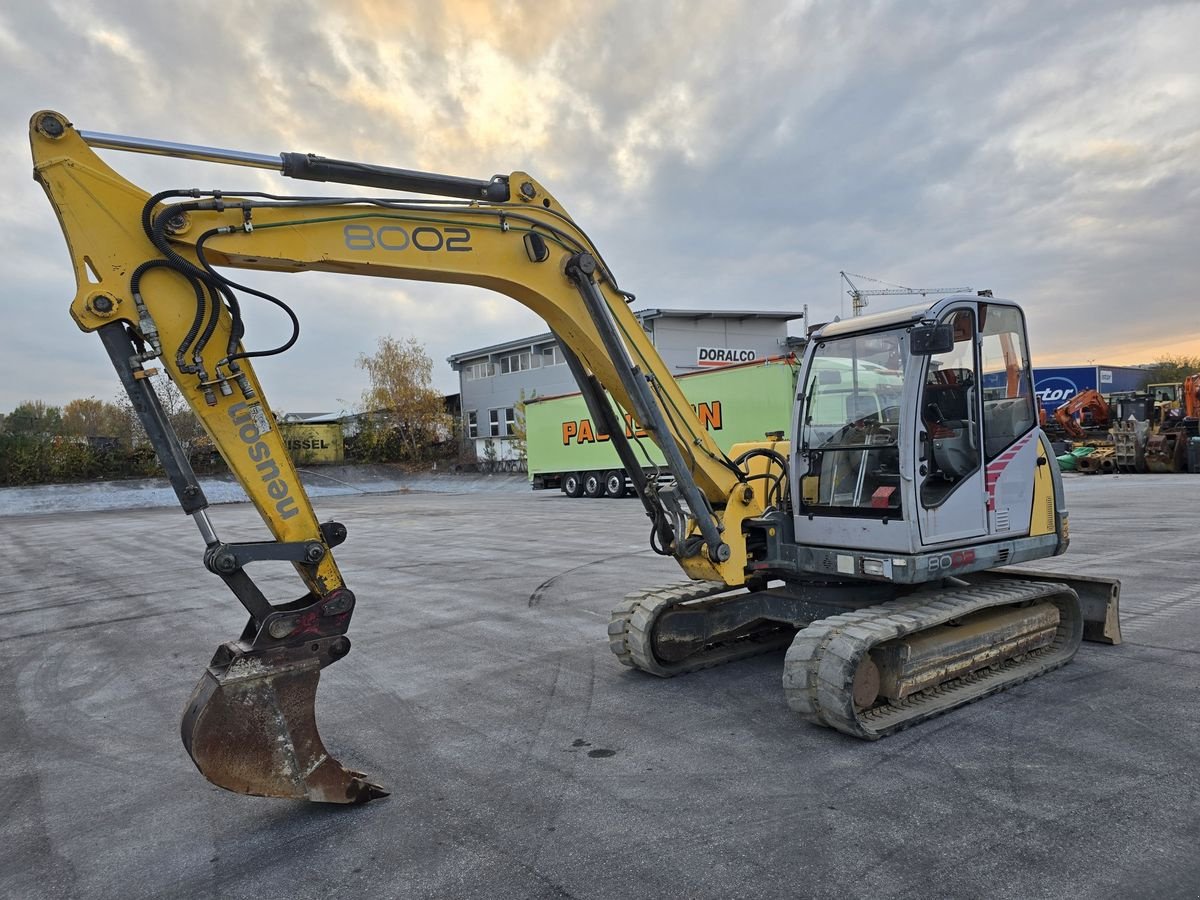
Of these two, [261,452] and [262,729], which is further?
[261,452]

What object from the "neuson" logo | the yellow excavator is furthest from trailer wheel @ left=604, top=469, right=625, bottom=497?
the "neuson" logo

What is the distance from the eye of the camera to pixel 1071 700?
5289 millimetres

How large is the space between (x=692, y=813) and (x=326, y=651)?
2.05m

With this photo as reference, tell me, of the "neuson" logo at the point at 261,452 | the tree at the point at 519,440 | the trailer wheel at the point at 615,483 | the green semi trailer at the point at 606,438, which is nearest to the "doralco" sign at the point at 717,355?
the tree at the point at 519,440

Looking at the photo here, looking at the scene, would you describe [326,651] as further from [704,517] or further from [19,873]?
[704,517]

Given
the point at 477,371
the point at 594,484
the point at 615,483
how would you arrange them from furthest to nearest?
the point at 477,371 < the point at 594,484 < the point at 615,483

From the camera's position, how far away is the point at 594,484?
1164 inches

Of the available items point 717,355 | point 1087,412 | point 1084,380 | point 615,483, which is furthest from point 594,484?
point 1084,380

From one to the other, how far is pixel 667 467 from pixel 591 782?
7.79ft

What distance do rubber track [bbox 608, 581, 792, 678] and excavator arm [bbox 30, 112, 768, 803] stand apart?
2394mm

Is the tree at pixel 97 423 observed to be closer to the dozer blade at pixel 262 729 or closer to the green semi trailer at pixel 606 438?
the green semi trailer at pixel 606 438

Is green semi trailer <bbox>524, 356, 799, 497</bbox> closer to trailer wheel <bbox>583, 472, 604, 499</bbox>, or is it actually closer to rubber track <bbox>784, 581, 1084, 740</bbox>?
trailer wheel <bbox>583, 472, 604, 499</bbox>

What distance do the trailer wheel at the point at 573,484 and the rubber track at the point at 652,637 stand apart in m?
23.9

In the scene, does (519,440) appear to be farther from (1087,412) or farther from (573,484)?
(1087,412)
